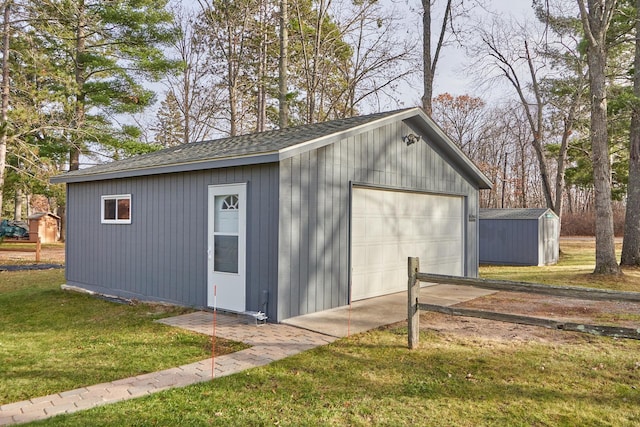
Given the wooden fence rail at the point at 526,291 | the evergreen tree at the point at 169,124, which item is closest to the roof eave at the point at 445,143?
the wooden fence rail at the point at 526,291

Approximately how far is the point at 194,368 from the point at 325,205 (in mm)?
3409

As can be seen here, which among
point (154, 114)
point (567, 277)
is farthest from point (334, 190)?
point (154, 114)

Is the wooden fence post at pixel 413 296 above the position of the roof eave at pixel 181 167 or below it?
below

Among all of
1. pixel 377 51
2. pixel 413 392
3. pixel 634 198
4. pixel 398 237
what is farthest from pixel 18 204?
pixel 634 198

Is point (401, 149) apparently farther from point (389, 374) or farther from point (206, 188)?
point (389, 374)

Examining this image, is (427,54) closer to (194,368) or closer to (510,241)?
(510,241)

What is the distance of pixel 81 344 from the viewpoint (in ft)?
17.6

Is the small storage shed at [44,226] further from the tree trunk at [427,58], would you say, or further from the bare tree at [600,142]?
the bare tree at [600,142]

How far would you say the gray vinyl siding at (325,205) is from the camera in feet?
20.9

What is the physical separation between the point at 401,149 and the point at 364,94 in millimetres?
11994

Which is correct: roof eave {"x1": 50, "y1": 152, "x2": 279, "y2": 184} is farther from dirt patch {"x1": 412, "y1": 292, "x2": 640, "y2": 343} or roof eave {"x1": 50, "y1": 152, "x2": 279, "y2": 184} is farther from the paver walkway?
dirt patch {"x1": 412, "y1": 292, "x2": 640, "y2": 343}

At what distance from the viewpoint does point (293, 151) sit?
613cm

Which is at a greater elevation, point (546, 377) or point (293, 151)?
point (293, 151)

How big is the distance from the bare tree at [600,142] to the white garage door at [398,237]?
4.08 metres
